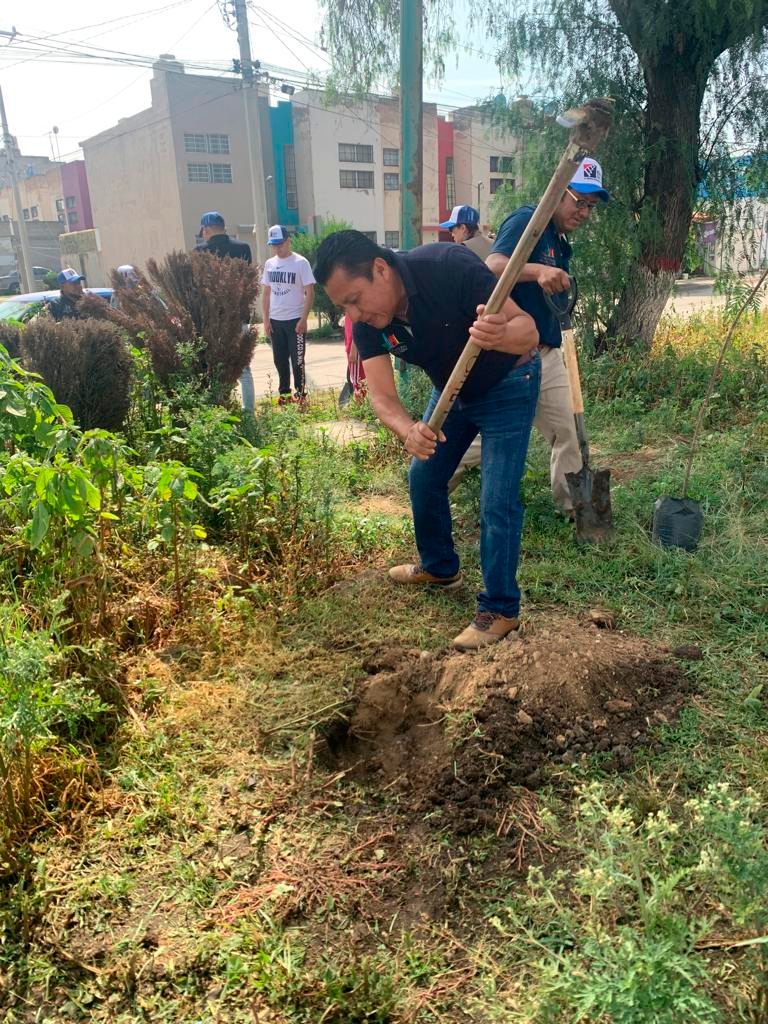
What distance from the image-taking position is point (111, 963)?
1806 mm

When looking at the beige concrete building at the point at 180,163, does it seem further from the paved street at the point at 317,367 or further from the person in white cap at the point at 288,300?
the person in white cap at the point at 288,300

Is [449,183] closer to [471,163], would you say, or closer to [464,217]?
[471,163]

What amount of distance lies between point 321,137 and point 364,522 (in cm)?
3847

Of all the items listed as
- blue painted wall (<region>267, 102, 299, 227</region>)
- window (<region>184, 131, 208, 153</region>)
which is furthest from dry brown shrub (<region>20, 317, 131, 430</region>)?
window (<region>184, 131, 208, 153</region>)

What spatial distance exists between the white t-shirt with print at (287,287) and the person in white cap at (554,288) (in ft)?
12.4

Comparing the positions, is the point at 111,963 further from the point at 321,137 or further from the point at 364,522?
the point at 321,137

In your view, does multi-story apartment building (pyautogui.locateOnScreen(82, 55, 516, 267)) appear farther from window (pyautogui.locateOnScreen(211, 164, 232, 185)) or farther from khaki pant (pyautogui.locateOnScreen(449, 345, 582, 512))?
khaki pant (pyautogui.locateOnScreen(449, 345, 582, 512))

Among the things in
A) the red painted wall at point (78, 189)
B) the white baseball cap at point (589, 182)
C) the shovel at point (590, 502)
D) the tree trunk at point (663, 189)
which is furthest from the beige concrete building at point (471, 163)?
the shovel at point (590, 502)

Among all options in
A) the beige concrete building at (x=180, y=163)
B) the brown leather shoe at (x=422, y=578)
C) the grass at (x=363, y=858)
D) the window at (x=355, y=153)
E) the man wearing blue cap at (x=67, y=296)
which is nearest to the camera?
the grass at (x=363, y=858)

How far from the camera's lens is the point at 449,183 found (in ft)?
146

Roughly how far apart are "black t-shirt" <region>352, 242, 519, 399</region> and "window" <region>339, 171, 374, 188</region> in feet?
130

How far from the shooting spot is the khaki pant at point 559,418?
421 cm

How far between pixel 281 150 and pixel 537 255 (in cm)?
3866

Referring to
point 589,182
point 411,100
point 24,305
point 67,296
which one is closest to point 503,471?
point 589,182
